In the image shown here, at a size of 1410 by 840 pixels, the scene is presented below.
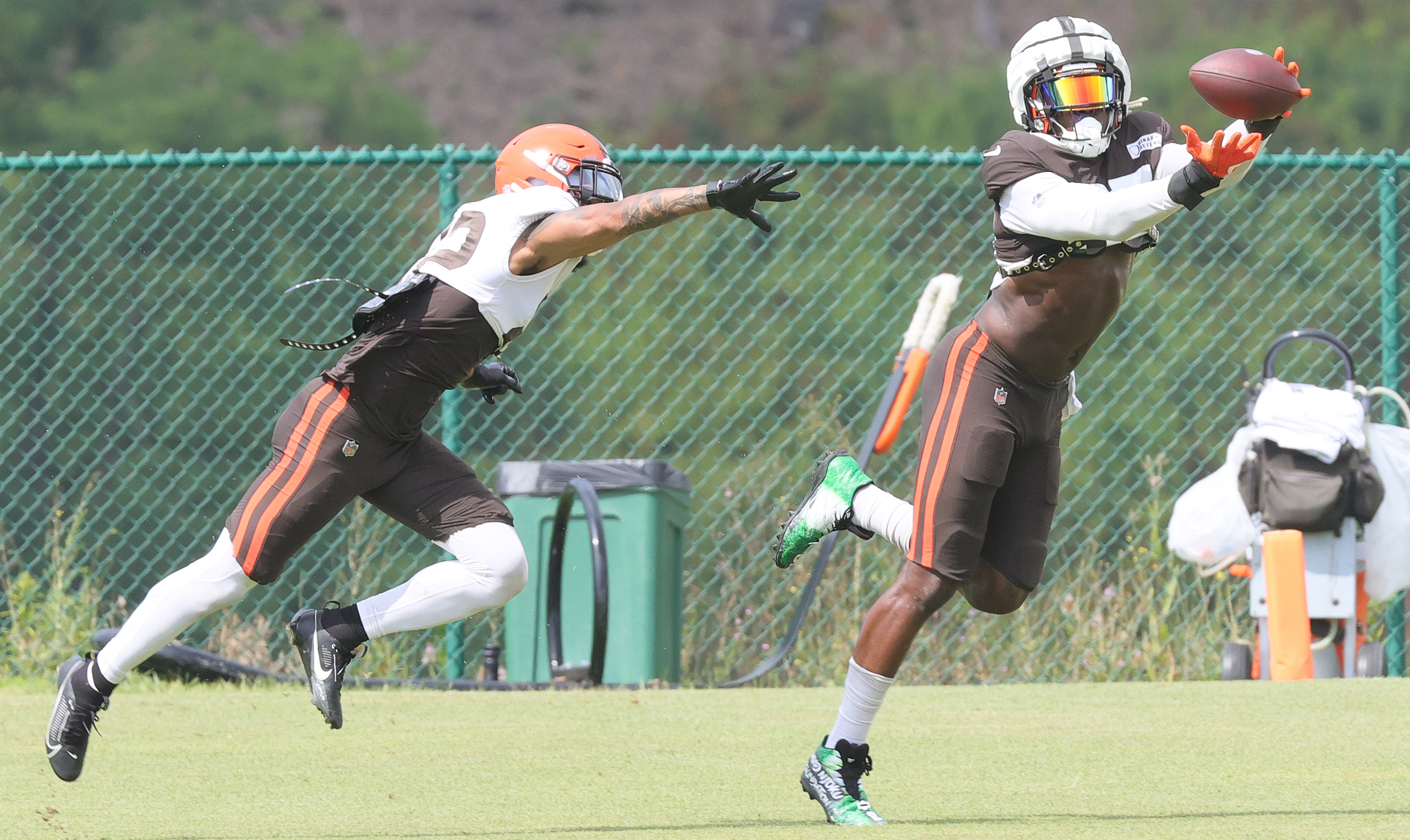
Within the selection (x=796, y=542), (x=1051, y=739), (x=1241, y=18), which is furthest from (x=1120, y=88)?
(x=1241, y=18)

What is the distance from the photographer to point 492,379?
5117 millimetres

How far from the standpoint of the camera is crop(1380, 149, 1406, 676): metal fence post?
743cm

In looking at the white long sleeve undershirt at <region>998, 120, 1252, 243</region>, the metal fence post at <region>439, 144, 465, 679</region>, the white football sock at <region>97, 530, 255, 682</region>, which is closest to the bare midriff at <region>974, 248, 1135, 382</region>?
the white long sleeve undershirt at <region>998, 120, 1252, 243</region>

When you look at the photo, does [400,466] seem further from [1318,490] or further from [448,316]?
[1318,490]

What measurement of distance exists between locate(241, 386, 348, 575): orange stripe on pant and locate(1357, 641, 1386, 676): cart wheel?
426cm

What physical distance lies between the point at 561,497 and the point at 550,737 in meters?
1.32

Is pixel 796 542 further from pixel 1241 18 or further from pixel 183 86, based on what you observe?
pixel 1241 18


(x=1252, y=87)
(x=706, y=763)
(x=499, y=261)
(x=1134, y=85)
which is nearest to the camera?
(x=1252, y=87)

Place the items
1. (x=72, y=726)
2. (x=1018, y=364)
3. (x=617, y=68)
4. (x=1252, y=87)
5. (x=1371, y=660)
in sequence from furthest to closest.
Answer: (x=617, y=68), (x=1371, y=660), (x=72, y=726), (x=1018, y=364), (x=1252, y=87)

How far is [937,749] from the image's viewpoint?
221 inches

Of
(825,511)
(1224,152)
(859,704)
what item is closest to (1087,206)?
(1224,152)

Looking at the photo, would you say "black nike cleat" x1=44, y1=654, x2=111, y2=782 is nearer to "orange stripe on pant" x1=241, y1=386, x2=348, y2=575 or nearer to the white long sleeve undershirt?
"orange stripe on pant" x1=241, y1=386, x2=348, y2=575

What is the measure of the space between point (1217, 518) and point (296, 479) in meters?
3.98

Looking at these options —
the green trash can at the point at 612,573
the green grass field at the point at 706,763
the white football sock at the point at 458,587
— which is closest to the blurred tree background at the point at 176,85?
the green trash can at the point at 612,573
